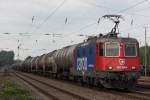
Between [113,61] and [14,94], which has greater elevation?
[113,61]

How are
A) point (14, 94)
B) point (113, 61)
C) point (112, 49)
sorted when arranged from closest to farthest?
point (14, 94) < point (113, 61) < point (112, 49)

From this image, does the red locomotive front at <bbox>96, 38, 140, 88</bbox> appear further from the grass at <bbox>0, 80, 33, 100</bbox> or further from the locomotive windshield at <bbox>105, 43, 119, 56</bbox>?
the grass at <bbox>0, 80, 33, 100</bbox>

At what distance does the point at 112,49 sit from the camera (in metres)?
27.5

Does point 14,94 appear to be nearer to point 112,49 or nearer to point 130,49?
point 112,49

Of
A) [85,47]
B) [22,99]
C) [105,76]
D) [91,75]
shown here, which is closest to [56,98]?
[22,99]

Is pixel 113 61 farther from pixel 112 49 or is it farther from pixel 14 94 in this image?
pixel 14 94

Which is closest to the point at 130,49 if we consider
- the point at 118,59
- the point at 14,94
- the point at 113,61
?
the point at 118,59

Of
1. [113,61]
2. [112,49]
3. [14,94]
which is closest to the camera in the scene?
[14,94]

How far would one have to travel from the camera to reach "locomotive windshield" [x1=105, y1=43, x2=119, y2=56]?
2738 centimetres

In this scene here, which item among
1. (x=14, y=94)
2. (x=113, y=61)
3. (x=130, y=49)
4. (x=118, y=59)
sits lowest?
(x=14, y=94)

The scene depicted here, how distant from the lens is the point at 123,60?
26969 mm

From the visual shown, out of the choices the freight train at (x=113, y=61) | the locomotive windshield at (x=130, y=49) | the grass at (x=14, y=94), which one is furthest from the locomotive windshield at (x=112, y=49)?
the grass at (x=14, y=94)

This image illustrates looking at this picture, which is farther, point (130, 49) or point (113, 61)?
point (130, 49)

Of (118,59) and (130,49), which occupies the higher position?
(130,49)
